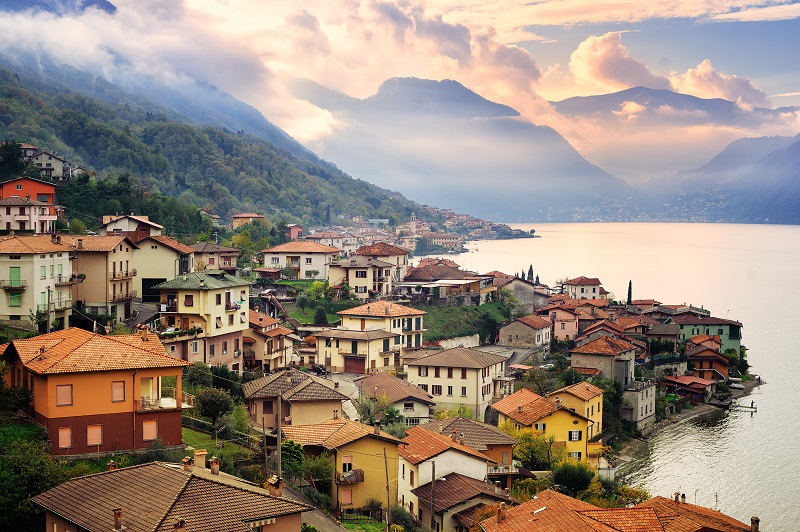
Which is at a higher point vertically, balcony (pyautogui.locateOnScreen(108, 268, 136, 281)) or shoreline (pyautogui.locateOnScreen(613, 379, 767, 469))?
balcony (pyautogui.locateOnScreen(108, 268, 136, 281))

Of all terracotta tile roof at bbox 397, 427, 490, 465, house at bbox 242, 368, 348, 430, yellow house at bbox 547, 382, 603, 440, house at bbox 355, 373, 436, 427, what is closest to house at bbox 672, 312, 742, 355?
yellow house at bbox 547, 382, 603, 440

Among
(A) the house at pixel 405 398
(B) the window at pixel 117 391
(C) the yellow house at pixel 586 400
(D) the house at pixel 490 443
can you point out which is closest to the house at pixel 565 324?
(C) the yellow house at pixel 586 400

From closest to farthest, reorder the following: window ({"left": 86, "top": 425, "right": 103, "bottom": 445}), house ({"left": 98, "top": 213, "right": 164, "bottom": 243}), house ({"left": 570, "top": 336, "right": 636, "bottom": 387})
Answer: window ({"left": 86, "top": 425, "right": 103, "bottom": 445}) < house ({"left": 98, "top": 213, "right": 164, "bottom": 243}) < house ({"left": 570, "top": 336, "right": 636, "bottom": 387})

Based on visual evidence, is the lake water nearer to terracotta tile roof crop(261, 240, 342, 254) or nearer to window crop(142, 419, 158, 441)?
window crop(142, 419, 158, 441)

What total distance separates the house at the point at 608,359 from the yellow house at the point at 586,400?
181 inches

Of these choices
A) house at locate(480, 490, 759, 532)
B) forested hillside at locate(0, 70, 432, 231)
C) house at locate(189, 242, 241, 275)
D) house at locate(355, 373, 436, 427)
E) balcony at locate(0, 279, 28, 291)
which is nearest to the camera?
house at locate(480, 490, 759, 532)

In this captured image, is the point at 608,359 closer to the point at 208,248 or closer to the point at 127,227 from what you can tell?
the point at 208,248

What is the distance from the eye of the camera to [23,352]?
20.3 meters

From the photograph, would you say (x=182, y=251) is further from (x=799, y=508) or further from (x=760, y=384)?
(x=760, y=384)

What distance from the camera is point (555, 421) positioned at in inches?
1310

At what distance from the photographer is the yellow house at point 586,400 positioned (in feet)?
116

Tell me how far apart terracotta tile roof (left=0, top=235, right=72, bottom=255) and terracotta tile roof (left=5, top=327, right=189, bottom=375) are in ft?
23.4

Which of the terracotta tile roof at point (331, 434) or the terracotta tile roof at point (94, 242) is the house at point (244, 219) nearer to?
the terracotta tile roof at point (94, 242)

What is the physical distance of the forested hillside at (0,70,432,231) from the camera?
10050 cm
